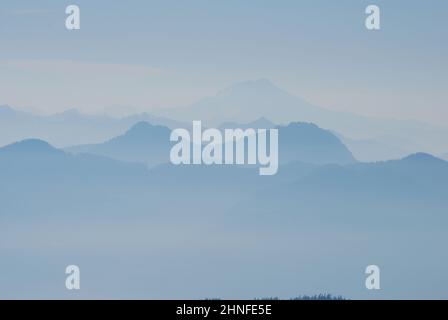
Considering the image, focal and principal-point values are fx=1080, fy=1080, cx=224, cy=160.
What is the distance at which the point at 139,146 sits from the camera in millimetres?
8430

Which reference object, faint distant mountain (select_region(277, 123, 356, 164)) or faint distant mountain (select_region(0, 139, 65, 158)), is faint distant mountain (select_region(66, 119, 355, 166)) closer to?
faint distant mountain (select_region(277, 123, 356, 164))

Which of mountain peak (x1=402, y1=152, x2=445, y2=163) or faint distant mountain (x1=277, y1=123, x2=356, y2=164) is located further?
mountain peak (x1=402, y1=152, x2=445, y2=163)

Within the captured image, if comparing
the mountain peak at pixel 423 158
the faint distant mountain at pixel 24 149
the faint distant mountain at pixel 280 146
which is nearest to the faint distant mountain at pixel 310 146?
the faint distant mountain at pixel 280 146

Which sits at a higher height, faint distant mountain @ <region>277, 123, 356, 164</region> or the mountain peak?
faint distant mountain @ <region>277, 123, 356, 164</region>

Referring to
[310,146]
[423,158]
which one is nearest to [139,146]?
[310,146]

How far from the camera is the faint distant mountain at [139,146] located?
846cm

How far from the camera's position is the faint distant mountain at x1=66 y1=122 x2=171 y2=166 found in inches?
333

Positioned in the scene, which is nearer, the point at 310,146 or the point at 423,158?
the point at 310,146

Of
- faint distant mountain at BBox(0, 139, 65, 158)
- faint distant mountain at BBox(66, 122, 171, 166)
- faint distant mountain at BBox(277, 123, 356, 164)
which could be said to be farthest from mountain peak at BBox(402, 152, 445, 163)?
faint distant mountain at BBox(0, 139, 65, 158)

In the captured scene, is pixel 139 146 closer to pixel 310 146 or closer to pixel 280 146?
pixel 280 146

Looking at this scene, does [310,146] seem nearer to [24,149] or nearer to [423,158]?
[423,158]

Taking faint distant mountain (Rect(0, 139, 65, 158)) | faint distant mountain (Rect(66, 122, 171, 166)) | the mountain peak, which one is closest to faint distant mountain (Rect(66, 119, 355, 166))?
faint distant mountain (Rect(66, 122, 171, 166))

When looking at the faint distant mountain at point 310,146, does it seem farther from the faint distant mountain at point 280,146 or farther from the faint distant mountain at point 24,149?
the faint distant mountain at point 24,149
